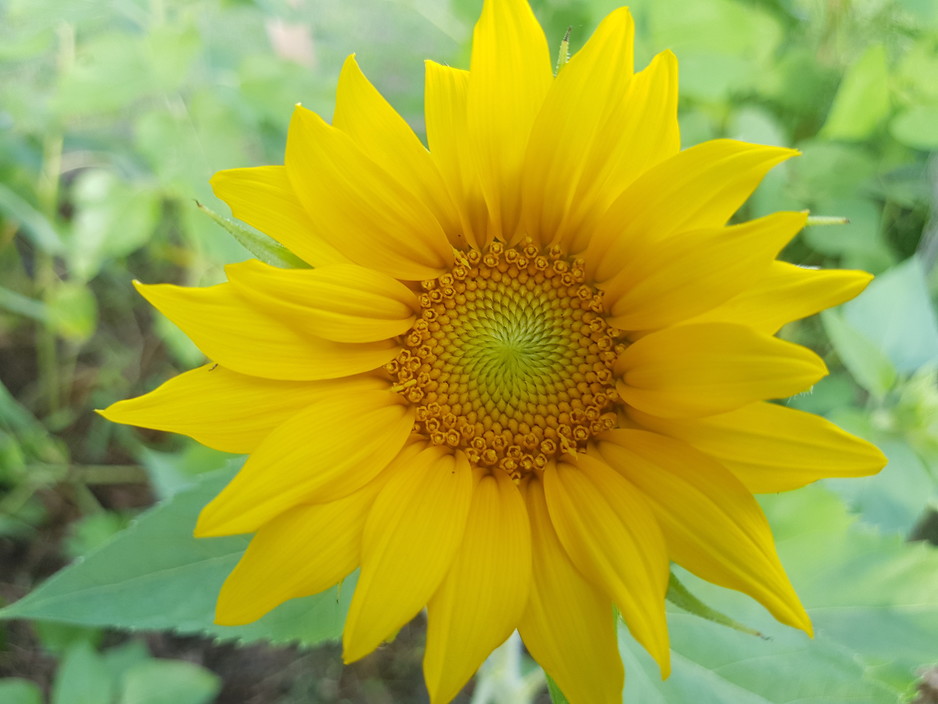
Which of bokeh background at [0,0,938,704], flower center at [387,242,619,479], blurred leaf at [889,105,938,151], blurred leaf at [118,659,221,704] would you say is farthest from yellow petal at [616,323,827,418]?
blurred leaf at [118,659,221,704]

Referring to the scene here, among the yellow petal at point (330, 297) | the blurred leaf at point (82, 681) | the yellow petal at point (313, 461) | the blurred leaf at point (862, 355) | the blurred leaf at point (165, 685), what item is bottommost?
the blurred leaf at point (165, 685)

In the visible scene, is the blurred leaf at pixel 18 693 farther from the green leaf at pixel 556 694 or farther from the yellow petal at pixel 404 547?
the green leaf at pixel 556 694

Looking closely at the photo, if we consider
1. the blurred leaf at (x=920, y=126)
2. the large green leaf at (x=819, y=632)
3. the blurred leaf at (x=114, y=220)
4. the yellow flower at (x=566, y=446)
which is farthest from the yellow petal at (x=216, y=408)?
the blurred leaf at (x=920, y=126)

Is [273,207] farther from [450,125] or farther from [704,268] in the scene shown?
[704,268]

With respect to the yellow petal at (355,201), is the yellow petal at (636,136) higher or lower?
higher

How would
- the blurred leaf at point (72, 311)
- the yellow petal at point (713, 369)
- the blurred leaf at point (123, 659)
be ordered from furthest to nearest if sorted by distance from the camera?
1. the blurred leaf at point (72, 311)
2. the blurred leaf at point (123, 659)
3. the yellow petal at point (713, 369)

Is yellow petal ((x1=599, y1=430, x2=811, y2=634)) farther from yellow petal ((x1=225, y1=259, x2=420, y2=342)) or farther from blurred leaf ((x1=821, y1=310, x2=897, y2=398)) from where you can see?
blurred leaf ((x1=821, y1=310, x2=897, y2=398))

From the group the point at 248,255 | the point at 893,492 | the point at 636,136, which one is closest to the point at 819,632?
the point at 893,492
